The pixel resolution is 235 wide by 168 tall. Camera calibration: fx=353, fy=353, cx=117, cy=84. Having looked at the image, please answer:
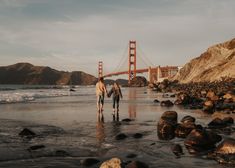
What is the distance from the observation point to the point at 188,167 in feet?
21.7

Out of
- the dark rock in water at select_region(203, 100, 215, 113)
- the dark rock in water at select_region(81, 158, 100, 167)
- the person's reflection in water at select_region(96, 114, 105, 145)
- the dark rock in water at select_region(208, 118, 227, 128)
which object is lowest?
the dark rock in water at select_region(81, 158, 100, 167)

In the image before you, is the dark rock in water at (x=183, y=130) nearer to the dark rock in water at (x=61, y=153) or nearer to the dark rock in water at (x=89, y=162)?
the dark rock in water at (x=61, y=153)

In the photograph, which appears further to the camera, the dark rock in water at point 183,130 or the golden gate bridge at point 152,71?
the golden gate bridge at point 152,71

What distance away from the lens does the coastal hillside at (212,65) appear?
211ft

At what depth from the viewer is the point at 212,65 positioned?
258ft

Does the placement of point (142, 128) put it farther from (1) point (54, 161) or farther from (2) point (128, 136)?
(1) point (54, 161)

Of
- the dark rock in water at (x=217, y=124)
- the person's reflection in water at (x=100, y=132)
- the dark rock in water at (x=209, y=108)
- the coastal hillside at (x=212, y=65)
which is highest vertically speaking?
the coastal hillside at (x=212, y=65)

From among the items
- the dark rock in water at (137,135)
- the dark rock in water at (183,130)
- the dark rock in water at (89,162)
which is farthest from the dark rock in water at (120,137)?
the dark rock in water at (89,162)

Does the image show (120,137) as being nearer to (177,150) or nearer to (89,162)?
(177,150)

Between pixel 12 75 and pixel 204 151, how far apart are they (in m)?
191

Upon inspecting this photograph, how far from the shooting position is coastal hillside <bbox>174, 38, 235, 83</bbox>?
211ft

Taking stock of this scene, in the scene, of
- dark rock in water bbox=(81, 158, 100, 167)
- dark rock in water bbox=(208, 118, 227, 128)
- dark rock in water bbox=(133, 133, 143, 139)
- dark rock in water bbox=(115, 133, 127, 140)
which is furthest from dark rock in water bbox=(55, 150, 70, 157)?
dark rock in water bbox=(208, 118, 227, 128)

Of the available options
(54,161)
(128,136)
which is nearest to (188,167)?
(54,161)

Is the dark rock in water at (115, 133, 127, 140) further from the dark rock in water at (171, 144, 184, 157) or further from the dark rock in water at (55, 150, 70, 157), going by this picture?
the dark rock in water at (55, 150, 70, 157)
